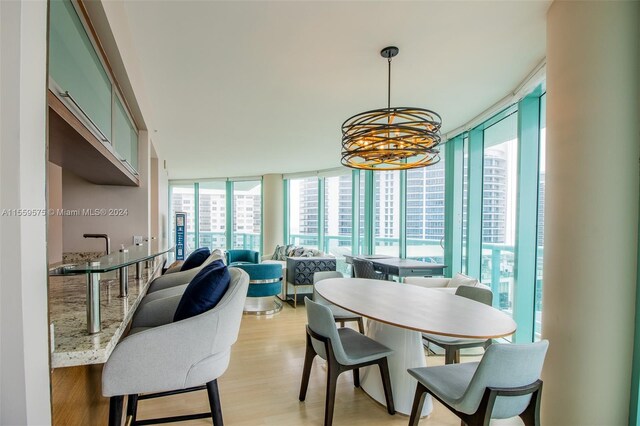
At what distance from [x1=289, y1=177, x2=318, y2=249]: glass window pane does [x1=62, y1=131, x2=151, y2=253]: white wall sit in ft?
17.0

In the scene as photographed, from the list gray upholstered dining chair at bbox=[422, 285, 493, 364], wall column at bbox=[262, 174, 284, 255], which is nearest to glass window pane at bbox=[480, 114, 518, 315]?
gray upholstered dining chair at bbox=[422, 285, 493, 364]

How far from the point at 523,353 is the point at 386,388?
112cm

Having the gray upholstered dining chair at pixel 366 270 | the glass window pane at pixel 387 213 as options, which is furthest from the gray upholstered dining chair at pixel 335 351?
the glass window pane at pixel 387 213

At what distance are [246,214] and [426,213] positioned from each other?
578cm

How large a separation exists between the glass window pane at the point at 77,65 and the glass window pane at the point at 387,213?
454 cm

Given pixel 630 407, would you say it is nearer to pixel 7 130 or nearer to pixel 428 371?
pixel 428 371

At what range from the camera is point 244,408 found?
237 cm

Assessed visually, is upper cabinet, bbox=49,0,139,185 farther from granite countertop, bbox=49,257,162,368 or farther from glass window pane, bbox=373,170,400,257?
glass window pane, bbox=373,170,400,257

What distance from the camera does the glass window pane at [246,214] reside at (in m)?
9.29

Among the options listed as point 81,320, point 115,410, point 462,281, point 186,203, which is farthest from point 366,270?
point 186,203

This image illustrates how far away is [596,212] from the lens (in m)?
1.65

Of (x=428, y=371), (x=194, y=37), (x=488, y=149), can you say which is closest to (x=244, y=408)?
(x=428, y=371)

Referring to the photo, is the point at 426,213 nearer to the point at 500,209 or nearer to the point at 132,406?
the point at 500,209

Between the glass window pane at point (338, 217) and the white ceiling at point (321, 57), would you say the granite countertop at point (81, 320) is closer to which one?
the white ceiling at point (321, 57)
